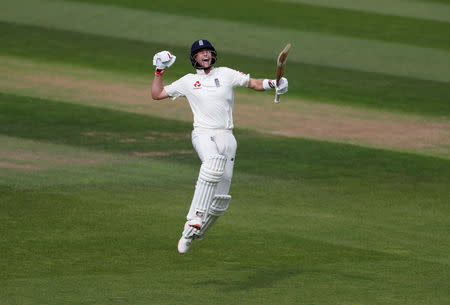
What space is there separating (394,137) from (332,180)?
2.82m

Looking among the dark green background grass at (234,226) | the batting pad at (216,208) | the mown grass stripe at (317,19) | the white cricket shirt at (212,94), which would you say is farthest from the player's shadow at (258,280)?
the mown grass stripe at (317,19)

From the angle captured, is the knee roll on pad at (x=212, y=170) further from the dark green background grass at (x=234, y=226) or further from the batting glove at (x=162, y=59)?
the batting glove at (x=162, y=59)

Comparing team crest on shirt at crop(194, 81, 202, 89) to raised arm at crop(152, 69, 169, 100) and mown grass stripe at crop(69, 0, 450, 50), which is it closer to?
raised arm at crop(152, 69, 169, 100)

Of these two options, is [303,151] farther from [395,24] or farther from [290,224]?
[395,24]

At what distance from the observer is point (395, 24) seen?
22.1 m

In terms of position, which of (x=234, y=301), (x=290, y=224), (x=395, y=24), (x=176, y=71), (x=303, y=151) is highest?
(x=395, y=24)

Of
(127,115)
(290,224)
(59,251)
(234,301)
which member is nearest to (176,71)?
(127,115)

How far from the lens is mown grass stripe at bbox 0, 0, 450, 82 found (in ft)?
65.0

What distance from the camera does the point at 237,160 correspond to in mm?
14055

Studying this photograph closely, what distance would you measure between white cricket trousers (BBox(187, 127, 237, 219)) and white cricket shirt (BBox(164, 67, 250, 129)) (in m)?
0.06

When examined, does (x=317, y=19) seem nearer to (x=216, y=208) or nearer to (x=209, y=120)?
(x=209, y=120)

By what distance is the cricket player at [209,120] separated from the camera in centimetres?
904

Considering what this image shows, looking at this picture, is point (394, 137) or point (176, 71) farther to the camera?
point (176, 71)

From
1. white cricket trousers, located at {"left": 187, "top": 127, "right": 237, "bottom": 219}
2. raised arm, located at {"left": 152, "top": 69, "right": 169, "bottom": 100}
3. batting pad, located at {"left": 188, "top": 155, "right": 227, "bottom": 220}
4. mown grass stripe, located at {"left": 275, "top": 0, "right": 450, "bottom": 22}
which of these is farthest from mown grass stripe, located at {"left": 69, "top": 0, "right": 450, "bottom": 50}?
batting pad, located at {"left": 188, "top": 155, "right": 227, "bottom": 220}
